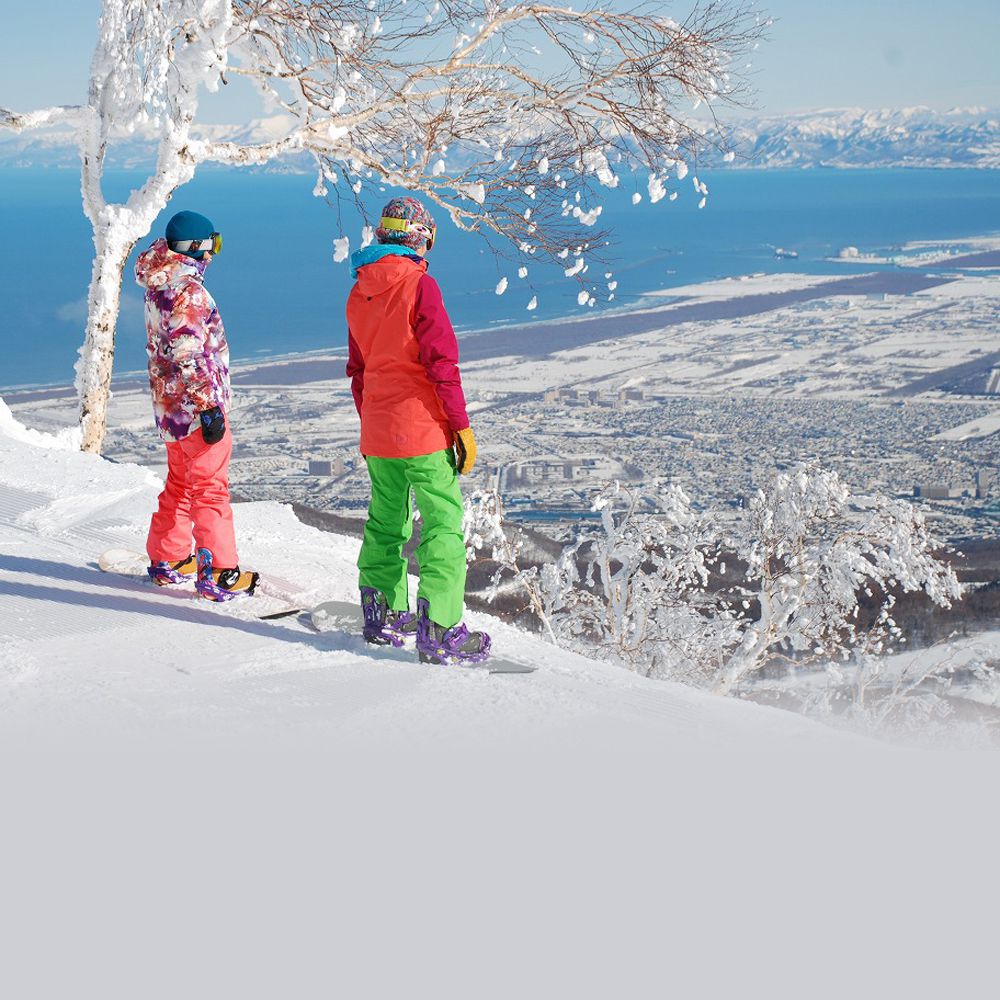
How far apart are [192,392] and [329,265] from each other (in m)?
120

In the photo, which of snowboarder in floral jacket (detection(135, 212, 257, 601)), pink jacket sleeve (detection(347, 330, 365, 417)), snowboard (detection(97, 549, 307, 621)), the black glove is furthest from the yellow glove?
snowboard (detection(97, 549, 307, 621))

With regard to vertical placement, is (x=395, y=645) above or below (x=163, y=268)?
below

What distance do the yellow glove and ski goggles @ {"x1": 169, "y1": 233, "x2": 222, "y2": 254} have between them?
127 centimetres

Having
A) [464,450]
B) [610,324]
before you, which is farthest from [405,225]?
[610,324]

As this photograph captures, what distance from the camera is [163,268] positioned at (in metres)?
4.31

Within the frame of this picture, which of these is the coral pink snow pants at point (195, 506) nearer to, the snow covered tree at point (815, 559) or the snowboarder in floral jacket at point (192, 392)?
the snowboarder in floral jacket at point (192, 392)

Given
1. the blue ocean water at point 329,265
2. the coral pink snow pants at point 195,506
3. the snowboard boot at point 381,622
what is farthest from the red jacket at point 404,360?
the blue ocean water at point 329,265

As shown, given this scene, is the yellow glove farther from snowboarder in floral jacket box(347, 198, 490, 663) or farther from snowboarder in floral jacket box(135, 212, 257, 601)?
snowboarder in floral jacket box(135, 212, 257, 601)

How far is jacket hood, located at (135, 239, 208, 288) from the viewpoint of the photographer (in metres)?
4.31

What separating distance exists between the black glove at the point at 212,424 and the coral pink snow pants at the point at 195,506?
0.20 ft

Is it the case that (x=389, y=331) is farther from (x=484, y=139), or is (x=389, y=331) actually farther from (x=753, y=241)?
(x=753, y=241)

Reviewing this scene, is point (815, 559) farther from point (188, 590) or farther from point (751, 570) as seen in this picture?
point (188, 590)

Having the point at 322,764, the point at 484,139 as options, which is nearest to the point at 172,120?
the point at 484,139

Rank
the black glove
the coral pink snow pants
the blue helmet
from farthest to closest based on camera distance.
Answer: the coral pink snow pants
the black glove
the blue helmet
